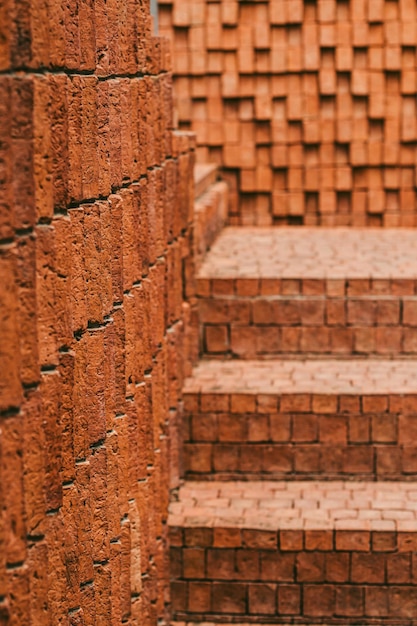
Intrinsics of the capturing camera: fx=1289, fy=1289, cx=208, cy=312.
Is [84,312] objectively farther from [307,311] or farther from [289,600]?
[307,311]

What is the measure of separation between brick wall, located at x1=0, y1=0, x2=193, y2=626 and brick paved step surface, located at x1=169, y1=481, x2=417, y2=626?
0.59 ft

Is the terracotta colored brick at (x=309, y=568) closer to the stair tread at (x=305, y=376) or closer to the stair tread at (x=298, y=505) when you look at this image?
the stair tread at (x=298, y=505)

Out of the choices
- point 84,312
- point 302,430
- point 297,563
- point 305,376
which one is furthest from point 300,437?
point 84,312

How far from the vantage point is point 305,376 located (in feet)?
19.4

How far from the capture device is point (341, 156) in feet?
29.2

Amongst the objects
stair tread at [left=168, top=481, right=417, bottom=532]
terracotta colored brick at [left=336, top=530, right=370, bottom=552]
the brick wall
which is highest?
the brick wall

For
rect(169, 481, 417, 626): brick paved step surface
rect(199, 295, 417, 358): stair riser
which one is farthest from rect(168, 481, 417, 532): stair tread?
rect(199, 295, 417, 358): stair riser

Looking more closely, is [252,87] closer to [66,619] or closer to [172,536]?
[172,536]

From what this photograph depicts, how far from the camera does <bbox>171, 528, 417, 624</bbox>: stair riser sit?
5.16m

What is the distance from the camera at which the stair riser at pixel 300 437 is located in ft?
18.4

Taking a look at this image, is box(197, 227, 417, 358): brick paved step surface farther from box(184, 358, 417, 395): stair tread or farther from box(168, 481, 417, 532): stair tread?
box(168, 481, 417, 532): stair tread

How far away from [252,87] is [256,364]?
10.5ft

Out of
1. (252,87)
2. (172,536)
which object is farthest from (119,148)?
(252,87)

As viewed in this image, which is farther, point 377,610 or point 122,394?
point 377,610
